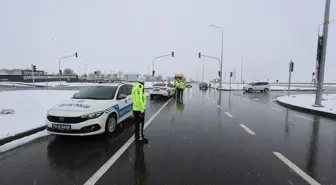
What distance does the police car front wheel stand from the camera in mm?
6005

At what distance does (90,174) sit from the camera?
3691mm

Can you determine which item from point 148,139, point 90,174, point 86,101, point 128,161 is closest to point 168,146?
point 148,139

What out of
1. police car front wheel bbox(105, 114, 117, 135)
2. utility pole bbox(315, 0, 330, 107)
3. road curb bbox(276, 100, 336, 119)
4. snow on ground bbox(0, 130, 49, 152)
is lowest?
road curb bbox(276, 100, 336, 119)

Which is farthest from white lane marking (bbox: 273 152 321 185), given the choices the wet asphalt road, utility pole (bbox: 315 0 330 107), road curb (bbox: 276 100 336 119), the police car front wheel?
utility pole (bbox: 315 0 330 107)

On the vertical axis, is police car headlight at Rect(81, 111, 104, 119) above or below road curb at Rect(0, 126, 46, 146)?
above

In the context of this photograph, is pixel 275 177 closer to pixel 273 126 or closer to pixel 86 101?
pixel 273 126

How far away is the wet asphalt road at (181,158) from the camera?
11.7 ft

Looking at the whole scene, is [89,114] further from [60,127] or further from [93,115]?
[60,127]

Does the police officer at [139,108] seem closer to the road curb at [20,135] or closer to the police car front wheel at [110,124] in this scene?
the police car front wheel at [110,124]

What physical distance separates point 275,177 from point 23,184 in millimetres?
4560

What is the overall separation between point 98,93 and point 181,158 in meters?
4.17

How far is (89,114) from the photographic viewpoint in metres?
5.44

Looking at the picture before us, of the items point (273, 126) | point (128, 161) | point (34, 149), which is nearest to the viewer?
point (128, 161)

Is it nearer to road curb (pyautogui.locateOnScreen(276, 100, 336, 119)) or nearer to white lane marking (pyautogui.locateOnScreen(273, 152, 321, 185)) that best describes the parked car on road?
road curb (pyautogui.locateOnScreen(276, 100, 336, 119))
